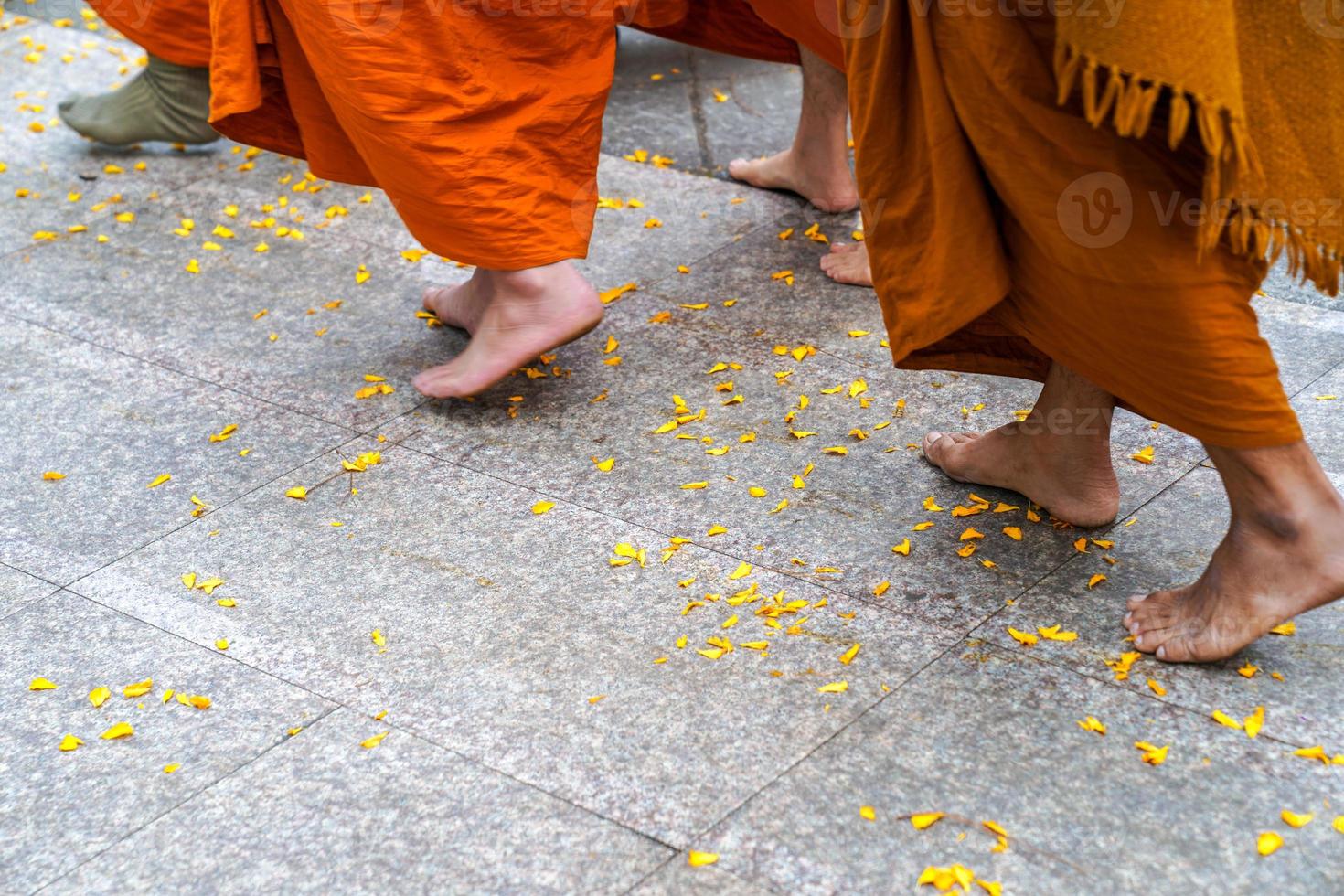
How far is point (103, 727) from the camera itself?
2.30 metres

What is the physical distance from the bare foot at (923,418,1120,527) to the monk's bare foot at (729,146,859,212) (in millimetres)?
1384

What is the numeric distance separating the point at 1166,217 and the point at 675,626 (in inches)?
41.1

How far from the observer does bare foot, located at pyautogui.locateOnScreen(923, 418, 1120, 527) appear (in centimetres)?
258

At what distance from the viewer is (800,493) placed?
2809 mm

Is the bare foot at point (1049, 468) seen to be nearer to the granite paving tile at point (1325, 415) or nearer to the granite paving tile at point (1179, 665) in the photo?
the granite paving tile at point (1179, 665)

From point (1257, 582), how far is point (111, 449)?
233 centimetres

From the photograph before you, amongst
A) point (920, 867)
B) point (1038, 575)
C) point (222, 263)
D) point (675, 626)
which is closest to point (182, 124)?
point (222, 263)

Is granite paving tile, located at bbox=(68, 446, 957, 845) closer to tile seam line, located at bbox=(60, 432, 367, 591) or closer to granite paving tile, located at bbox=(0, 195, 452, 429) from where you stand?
tile seam line, located at bbox=(60, 432, 367, 591)

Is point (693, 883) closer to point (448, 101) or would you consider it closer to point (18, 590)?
point (18, 590)

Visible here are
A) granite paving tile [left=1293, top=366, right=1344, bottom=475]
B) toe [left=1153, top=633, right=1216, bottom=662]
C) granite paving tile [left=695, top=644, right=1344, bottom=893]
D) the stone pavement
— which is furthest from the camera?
granite paving tile [left=1293, top=366, right=1344, bottom=475]

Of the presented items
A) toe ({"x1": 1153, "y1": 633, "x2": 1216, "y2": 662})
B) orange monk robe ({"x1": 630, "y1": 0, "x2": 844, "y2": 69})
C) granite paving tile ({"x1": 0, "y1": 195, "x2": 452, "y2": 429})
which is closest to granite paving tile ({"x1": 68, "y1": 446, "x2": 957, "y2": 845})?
toe ({"x1": 1153, "y1": 633, "x2": 1216, "y2": 662})

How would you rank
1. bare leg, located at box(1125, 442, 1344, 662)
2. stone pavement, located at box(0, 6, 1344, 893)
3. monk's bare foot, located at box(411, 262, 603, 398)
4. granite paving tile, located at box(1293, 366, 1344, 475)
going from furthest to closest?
monk's bare foot, located at box(411, 262, 603, 398) → granite paving tile, located at box(1293, 366, 1344, 475) → bare leg, located at box(1125, 442, 1344, 662) → stone pavement, located at box(0, 6, 1344, 893)

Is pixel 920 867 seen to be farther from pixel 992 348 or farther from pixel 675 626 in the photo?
pixel 992 348

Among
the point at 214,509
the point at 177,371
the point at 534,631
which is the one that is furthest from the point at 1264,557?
the point at 177,371
